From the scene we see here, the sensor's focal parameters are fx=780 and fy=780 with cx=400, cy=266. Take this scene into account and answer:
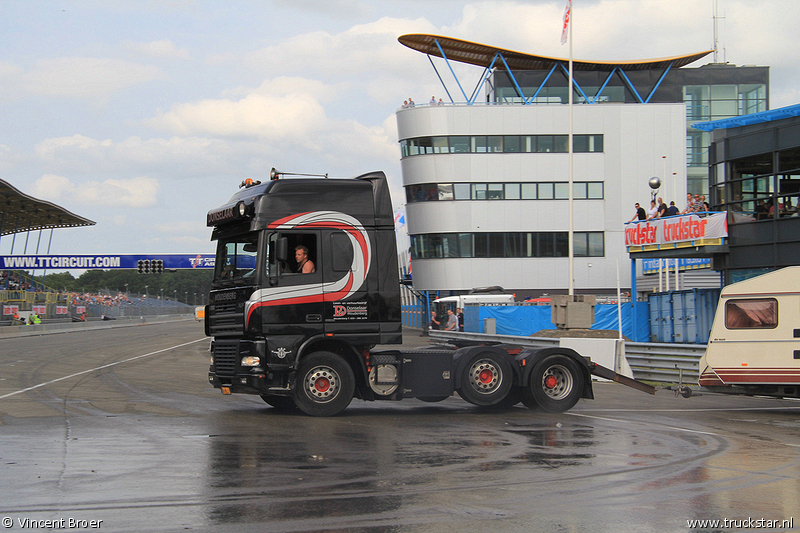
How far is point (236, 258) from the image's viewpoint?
12.6m

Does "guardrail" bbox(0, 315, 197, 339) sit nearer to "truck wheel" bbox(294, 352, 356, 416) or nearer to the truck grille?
the truck grille

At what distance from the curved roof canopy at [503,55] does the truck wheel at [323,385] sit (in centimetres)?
4233

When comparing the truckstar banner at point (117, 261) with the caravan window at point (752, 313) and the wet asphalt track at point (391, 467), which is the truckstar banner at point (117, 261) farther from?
the caravan window at point (752, 313)

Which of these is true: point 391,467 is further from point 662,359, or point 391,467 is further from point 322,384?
point 662,359

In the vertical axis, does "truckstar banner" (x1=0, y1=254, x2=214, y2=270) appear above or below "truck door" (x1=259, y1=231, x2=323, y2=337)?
above

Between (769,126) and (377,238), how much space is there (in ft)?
50.4

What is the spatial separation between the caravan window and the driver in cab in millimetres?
7590

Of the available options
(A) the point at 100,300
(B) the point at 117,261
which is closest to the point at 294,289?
(A) the point at 100,300

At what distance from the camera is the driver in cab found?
485 inches

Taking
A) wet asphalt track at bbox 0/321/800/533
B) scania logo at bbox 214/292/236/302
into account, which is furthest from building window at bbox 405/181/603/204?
scania logo at bbox 214/292/236/302

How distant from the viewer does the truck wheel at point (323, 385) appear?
40.3 feet

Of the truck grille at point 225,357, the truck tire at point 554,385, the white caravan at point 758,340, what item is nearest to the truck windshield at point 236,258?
the truck grille at point 225,357

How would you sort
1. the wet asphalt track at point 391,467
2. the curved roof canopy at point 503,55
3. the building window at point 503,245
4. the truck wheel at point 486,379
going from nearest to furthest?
1. the wet asphalt track at point 391,467
2. the truck wheel at point 486,379
3. the building window at point 503,245
4. the curved roof canopy at point 503,55

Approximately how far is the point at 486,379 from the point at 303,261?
3.77 m
